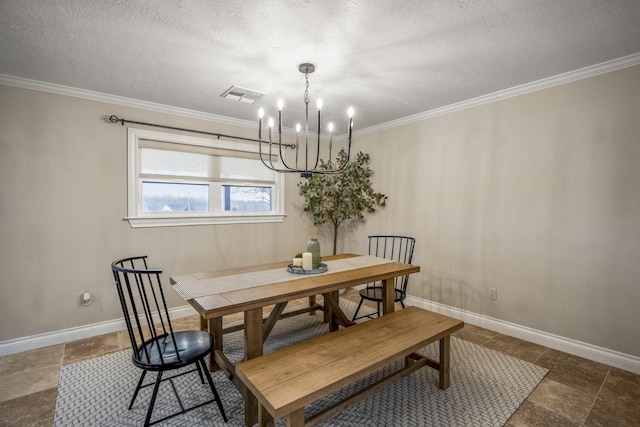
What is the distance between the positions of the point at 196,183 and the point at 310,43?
90.0 inches

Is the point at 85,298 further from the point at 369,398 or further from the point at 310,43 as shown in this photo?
the point at 310,43

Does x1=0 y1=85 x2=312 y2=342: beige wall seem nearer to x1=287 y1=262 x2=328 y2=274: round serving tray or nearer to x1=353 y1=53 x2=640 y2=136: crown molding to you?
x1=287 y1=262 x2=328 y2=274: round serving tray

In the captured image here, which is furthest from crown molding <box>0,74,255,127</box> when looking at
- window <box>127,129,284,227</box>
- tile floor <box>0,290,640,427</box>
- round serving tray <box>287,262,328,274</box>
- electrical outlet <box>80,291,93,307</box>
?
tile floor <box>0,290,640,427</box>

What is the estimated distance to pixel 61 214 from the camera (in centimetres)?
287

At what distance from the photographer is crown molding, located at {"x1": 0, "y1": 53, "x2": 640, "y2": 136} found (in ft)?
8.05

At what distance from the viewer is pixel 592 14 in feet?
5.84

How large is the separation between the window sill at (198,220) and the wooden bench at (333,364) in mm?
2297

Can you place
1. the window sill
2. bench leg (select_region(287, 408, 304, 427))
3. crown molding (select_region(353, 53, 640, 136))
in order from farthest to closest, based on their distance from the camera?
the window sill < crown molding (select_region(353, 53, 640, 136)) < bench leg (select_region(287, 408, 304, 427))

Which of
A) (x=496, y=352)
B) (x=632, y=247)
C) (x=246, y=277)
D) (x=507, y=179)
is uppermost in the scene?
(x=507, y=179)

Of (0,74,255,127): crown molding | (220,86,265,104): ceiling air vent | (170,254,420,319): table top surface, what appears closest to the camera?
(170,254,420,319): table top surface

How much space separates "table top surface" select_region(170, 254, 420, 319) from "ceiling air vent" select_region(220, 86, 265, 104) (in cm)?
170

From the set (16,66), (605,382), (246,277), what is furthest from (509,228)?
(16,66)

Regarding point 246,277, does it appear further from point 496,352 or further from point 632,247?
point 632,247

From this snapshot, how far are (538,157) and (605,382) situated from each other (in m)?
1.88
